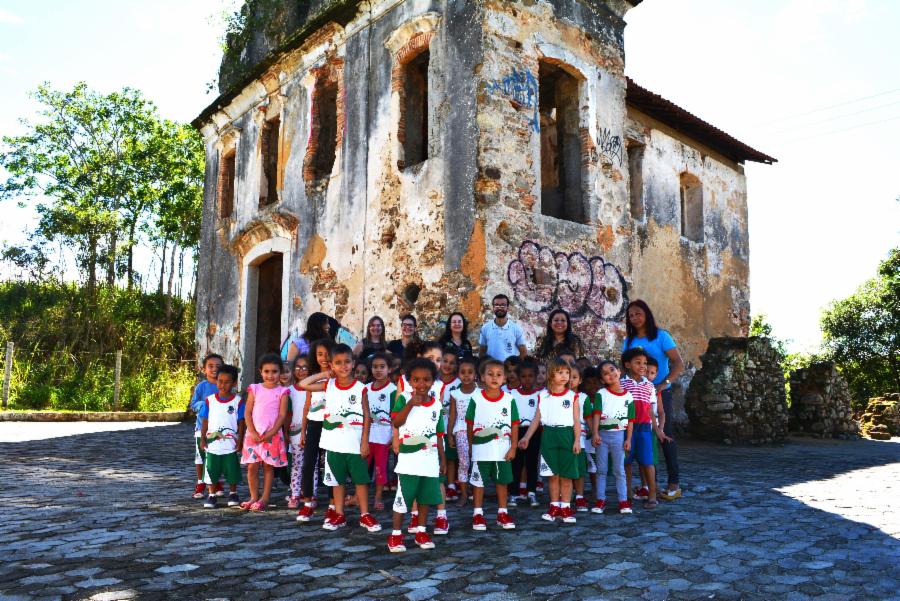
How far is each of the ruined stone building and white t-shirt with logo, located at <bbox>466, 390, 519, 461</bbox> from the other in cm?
327

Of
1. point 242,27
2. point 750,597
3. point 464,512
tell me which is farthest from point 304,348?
point 242,27

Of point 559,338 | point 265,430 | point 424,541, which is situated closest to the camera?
point 424,541

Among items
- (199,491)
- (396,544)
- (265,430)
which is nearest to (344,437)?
(396,544)

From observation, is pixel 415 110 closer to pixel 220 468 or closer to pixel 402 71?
pixel 402 71

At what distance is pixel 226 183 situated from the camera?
14.4 m

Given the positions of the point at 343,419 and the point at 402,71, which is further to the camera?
the point at 402,71

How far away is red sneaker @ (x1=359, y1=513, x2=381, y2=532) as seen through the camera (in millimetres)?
4535

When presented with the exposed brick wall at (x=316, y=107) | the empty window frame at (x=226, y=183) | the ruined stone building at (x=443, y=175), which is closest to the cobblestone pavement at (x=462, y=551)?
the ruined stone building at (x=443, y=175)

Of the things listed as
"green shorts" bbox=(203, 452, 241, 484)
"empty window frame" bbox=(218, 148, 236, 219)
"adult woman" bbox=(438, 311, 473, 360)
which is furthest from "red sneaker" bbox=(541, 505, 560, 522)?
"empty window frame" bbox=(218, 148, 236, 219)

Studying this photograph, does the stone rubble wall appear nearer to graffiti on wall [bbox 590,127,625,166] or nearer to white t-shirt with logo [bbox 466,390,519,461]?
graffiti on wall [bbox 590,127,625,166]

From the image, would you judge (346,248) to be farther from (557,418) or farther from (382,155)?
(557,418)

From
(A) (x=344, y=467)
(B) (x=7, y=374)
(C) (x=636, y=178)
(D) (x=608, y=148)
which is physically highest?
(C) (x=636, y=178)

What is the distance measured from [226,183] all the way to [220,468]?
1013cm

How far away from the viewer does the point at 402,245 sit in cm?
913
